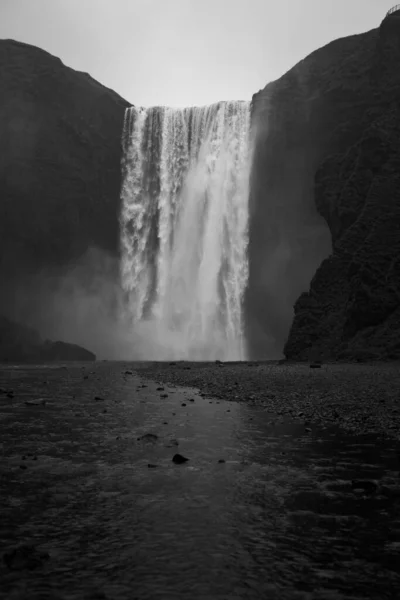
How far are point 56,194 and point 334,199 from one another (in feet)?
121

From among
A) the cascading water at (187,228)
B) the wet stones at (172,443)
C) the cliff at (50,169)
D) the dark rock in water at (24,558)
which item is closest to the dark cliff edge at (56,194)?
the cliff at (50,169)

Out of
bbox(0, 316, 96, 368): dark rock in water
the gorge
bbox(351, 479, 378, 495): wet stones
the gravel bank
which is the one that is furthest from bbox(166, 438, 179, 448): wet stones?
bbox(0, 316, 96, 368): dark rock in water

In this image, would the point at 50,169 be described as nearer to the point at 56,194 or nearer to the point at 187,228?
the point at 56,194

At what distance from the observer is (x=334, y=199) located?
44.4 metres

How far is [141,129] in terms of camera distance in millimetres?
66188

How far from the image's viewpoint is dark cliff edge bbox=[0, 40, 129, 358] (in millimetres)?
63125

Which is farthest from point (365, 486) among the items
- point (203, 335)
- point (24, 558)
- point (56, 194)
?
point (56, 194)

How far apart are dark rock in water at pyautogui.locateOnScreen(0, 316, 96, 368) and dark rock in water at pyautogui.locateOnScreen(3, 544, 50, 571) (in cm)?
4946

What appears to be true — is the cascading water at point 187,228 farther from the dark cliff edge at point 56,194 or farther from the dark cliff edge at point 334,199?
the dark cliff edge at point 56,194

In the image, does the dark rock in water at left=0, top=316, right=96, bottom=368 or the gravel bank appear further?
the dark rock in water at left=0, top=316, right=96, bottom=368

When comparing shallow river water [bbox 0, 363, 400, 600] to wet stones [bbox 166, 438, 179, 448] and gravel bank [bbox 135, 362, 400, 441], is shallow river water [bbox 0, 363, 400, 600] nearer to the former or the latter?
wet stones [bbox 166, 438, 179, 448]

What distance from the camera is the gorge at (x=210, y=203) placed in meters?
42.1

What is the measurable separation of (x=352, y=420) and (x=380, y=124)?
123 feet

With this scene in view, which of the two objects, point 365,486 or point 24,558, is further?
point 365,486
